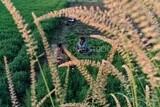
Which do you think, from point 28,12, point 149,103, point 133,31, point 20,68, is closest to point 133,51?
point 133,31

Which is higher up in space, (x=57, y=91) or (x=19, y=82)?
(x=19, y=82)

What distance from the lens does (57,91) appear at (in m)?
1.94

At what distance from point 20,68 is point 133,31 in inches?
480

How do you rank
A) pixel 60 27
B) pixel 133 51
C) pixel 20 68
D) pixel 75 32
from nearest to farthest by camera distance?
pixel 133 51 < pixel 20 68 < pixel 75 32 < pixel 60 27

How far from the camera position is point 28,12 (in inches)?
931

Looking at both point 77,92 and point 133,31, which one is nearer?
point 133,31

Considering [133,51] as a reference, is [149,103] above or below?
below

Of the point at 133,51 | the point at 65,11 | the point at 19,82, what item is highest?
the point at 19,82

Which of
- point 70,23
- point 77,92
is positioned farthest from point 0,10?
point 77,92

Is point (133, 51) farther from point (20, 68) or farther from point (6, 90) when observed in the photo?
point (20, 68)

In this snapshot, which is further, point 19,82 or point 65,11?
point 19,82

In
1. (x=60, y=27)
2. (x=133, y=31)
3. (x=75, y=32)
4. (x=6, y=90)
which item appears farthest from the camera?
(x=60, y=27)

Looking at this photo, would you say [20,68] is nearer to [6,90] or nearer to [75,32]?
[6,90]

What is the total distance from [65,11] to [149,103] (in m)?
0.61
